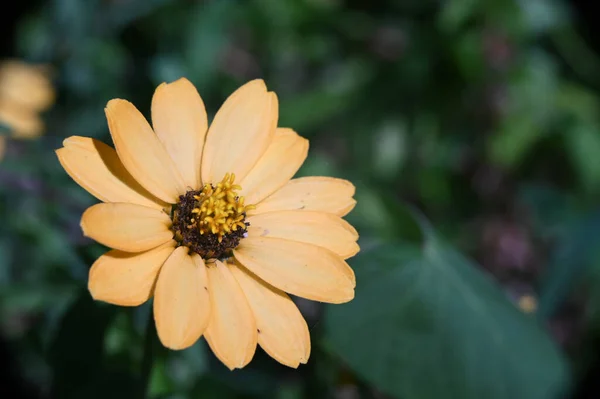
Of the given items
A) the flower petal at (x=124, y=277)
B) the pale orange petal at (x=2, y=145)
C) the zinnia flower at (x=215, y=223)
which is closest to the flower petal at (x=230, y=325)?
the zinnia flower at (x=215, y=223)

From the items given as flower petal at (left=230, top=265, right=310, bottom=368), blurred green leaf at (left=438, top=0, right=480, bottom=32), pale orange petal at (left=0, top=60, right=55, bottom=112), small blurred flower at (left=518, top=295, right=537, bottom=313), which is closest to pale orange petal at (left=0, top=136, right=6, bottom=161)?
pale orange petal at (left=0, top=60, right=55, bottom=112)

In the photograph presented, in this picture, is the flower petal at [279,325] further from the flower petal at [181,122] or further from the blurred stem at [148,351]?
the flower petal at [181,122]

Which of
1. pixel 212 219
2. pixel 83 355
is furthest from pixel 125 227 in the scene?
pixel 83 355

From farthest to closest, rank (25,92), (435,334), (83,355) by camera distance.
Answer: (25,92)
(435,334)
(83,355)

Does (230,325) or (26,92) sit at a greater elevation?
(230,325)

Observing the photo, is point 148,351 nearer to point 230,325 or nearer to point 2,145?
point 230,325

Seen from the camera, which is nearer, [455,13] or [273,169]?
[273,169]

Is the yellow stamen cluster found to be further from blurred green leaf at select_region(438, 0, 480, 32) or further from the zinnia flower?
blurred green leaf at select_region(438, 0, 480, 32)
